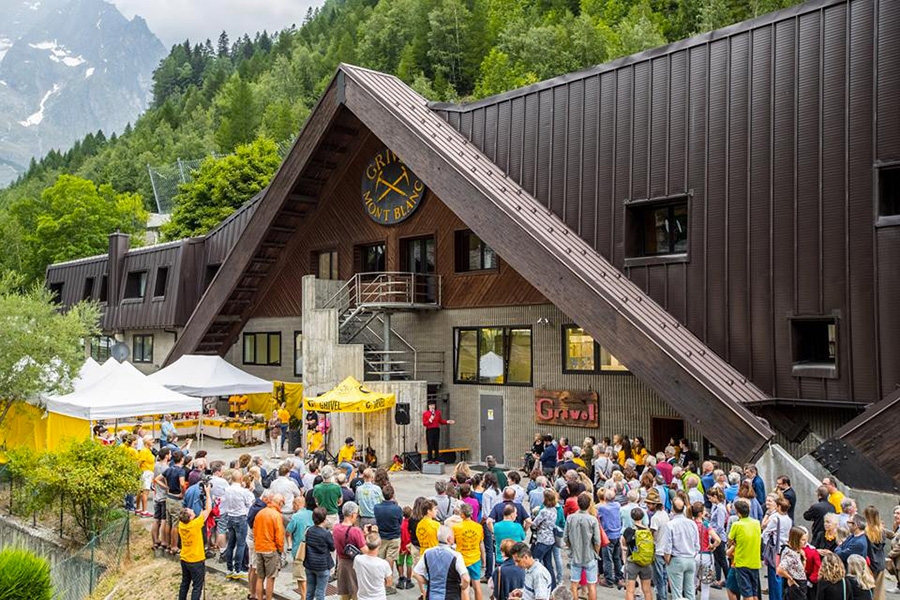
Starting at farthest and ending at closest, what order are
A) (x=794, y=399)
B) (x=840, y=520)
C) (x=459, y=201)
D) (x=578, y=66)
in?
(x=578, y=66) → (x=459, y=201) → (x=794, y=399) → (x=840, y=520)

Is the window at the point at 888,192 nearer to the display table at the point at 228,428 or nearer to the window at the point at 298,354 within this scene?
the window at the point at 298,354

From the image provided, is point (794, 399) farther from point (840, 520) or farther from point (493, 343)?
point (493, 343)

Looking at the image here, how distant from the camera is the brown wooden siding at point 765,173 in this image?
16.0m

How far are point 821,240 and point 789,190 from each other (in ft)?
4.33

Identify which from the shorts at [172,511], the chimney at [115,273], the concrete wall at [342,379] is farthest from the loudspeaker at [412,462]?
the chimney at [115,273]

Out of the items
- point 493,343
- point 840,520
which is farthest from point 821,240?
point 493,343

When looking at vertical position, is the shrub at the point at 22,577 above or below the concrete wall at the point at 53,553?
above

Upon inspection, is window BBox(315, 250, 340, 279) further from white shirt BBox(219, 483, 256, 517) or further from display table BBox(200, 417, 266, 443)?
white shirt BBox(219, 483, 256, 517)

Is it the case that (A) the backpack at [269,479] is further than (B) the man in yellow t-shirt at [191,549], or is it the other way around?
(A) the backpack at [269,479]

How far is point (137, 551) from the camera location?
1562cm

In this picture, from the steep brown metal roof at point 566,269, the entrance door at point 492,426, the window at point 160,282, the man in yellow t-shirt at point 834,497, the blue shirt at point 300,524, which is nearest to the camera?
the blue shirt at point 300,524

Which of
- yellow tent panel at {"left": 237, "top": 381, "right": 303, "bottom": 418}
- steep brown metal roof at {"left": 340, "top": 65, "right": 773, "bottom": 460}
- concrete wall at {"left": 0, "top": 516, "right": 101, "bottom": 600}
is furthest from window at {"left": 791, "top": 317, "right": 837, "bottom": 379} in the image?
yellow tent panel at {"left": 237, "top": 381, "right": 303, "bottom": 418}

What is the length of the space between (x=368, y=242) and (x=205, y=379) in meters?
7.70

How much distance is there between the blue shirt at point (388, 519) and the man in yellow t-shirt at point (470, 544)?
163 centimetres
